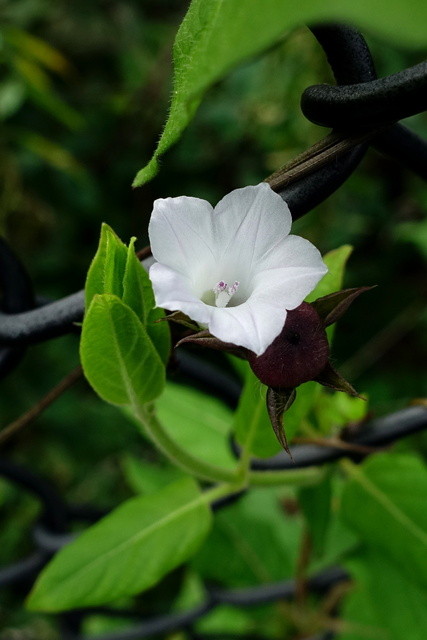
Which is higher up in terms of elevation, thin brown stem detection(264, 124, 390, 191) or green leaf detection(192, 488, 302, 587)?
thin brown stem detection(264, 124, 390, 191)

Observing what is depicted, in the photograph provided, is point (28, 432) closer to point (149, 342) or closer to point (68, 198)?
point (68, 198)

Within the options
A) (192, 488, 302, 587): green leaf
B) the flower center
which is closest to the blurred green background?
(192, 488, 302, 587): green leaf

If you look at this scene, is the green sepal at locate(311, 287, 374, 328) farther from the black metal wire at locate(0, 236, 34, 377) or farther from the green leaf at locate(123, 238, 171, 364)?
the black metal wire at locate(0, 236, 34, 377)

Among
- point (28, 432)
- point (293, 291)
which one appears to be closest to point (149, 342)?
point (293, 291)

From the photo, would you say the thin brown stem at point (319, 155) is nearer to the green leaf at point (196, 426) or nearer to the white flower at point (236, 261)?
the white flower at point (236, 261)

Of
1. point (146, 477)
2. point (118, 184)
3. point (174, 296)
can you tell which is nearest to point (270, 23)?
point (174, 296)

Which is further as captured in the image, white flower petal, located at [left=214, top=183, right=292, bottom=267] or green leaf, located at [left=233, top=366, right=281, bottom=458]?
green leaf, located at [left=233, top=366, right=281, bottom=458]

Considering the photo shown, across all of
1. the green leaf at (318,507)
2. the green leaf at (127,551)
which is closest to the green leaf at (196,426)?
the green leaf at (318,507)
